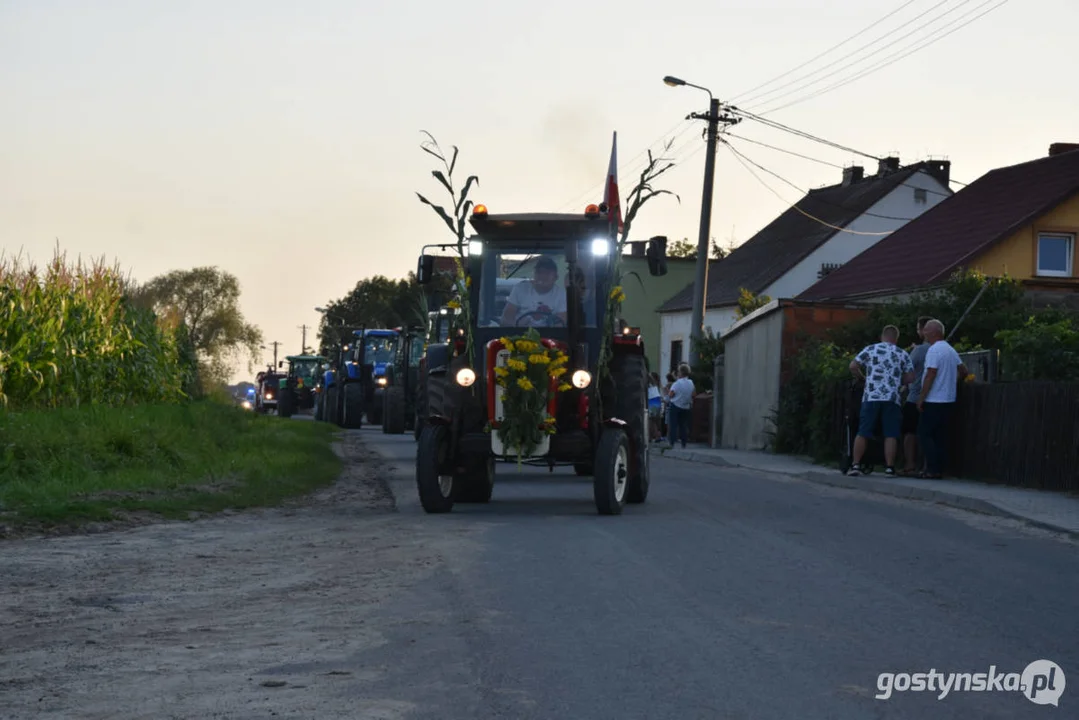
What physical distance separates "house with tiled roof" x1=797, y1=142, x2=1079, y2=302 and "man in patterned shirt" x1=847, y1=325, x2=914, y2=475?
1721 centimetres

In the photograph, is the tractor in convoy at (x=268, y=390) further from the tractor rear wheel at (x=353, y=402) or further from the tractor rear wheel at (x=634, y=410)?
the tractor rear wheel at (x=634, y=410)

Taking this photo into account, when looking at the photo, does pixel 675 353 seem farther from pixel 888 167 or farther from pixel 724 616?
pixel 724 616

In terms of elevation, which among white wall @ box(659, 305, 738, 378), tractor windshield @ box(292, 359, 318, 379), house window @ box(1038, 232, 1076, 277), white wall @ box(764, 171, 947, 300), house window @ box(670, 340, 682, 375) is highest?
white wall @ box(764, 171, 947, 300)

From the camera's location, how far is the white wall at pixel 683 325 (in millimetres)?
57906

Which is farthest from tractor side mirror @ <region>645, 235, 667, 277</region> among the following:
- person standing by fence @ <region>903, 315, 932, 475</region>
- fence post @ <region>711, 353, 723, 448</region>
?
fence post @ <region>711, 353, 723, 448</region>

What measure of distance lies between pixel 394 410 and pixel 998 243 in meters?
15.3

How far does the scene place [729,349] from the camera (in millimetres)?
33938

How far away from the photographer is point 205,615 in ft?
26.0

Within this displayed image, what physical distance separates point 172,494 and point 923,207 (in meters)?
46.9

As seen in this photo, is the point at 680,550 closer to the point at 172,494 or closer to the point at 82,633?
the point at 82,633

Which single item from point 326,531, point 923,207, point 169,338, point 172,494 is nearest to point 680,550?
point 326,531

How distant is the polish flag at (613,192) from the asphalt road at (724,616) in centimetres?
307

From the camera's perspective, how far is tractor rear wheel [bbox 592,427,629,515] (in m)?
13.5

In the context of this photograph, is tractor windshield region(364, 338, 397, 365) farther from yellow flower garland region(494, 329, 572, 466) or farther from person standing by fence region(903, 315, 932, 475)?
yellow flower garland region(494, 329, 572, 466)
